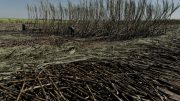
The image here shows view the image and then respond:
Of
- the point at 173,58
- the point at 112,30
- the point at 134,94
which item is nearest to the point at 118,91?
the point at 134,94

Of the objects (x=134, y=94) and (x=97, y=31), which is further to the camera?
(x=97, y=31)

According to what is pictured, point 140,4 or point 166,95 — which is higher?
point 140,4

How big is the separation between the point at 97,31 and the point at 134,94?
14814 mm

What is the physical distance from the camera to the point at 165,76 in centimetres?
590

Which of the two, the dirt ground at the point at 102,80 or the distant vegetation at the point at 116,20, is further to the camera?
the distant vegetation at the point at 116,20

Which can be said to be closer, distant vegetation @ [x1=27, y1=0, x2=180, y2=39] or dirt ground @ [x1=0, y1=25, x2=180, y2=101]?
dirt ground @ [x1=0, y1=25, x2=180, y2=101]

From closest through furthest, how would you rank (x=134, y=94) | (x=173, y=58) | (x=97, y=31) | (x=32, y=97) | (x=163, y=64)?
1. (x=32, y=97)
2. (x=134, y=94)
3. (x=163, y=64)
4. (x=173, y=58)
5. (x=97, y=31)

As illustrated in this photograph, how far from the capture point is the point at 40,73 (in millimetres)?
4953

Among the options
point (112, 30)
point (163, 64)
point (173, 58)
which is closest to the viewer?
point (163, 64)

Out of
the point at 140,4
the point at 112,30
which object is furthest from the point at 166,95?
the point at 140,4

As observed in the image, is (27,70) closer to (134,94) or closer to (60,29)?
(134,94)

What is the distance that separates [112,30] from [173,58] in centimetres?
1020

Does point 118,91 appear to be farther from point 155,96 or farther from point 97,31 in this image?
Answer: point 97,31

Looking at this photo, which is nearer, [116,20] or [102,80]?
[102,80]
